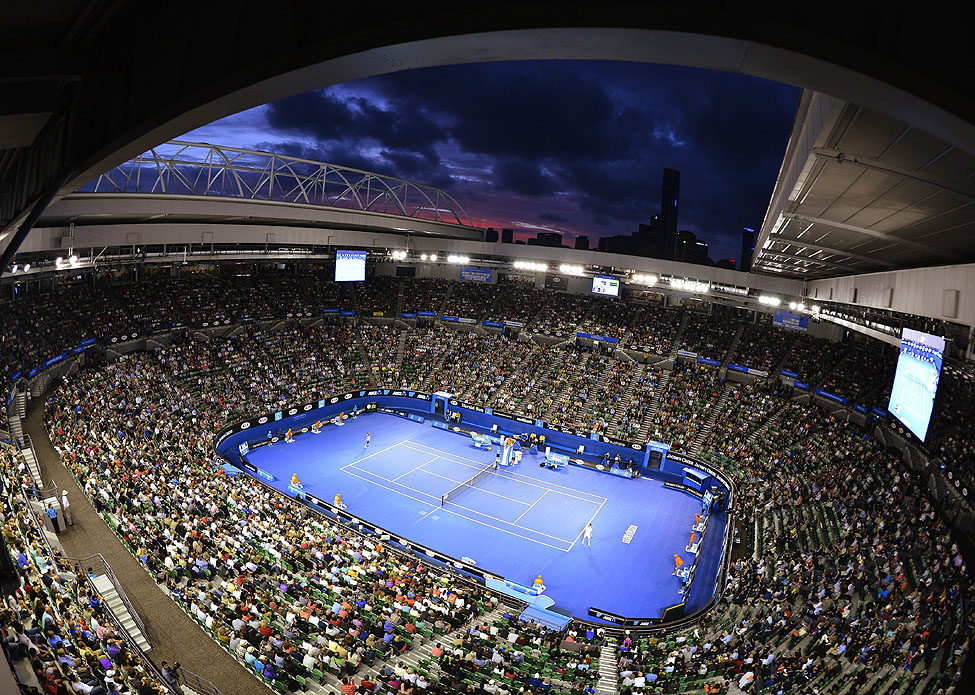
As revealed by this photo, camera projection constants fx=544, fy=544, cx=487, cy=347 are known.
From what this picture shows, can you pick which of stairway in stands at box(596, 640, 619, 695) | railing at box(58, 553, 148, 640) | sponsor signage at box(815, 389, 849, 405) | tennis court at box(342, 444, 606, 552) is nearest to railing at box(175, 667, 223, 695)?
railing at box(58, 553, 148, 640)

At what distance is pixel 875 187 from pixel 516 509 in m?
25.1

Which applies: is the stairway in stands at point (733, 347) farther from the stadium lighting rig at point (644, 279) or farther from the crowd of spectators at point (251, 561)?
Result: the crowd of spectators at point (251, 561)

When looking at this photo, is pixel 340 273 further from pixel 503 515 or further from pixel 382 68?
pixel 382 68

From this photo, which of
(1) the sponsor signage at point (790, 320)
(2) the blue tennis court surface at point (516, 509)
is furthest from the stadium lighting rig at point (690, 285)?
(2) the blue tennis court surface at point (516, 509)

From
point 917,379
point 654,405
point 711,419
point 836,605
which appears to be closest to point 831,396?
point 711,419

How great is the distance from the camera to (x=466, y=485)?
109ft

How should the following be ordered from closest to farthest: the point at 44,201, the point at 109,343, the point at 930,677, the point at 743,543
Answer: the point at 44,201
the point at 930,677
the point at 743,543
the point at 109,343

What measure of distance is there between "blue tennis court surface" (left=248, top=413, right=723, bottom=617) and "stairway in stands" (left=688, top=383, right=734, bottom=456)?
438cm

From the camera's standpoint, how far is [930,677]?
1324 cm

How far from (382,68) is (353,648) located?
54.6 ft

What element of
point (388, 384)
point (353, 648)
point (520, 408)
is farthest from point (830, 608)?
point (388, 384)

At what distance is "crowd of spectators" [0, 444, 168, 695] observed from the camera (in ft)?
33.5

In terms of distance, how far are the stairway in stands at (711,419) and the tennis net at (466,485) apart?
13.9m

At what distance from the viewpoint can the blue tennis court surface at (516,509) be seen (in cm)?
2441
